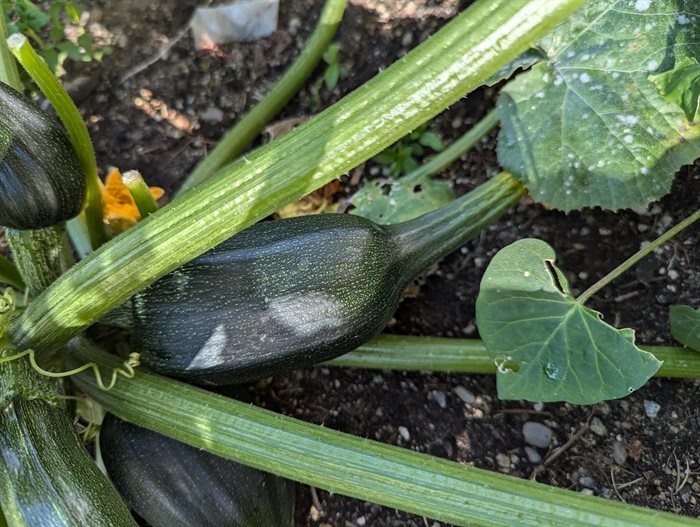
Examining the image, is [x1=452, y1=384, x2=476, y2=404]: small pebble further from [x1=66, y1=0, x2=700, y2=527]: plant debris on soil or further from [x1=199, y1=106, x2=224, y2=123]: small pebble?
[x1=199, y1=106, x2=224, y2=123]: small pebble

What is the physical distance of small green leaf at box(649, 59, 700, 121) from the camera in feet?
6.00

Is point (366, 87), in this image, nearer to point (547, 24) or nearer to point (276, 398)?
point (547, 24)

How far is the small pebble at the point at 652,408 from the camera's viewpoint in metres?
2.18

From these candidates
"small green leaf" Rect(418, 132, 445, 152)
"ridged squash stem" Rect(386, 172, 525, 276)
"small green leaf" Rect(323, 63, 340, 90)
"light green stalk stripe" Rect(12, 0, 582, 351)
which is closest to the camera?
"light green stalk stripe" Rect(12, 0, 582, 351)

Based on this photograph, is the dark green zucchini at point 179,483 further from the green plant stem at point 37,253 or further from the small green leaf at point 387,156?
the small green leaf at point 387,156

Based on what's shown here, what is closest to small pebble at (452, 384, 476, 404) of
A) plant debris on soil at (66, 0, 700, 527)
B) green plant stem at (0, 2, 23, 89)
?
plant debris on soil at (66, 0, 700, 527)

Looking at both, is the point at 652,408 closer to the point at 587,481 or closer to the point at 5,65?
the point at 587,481

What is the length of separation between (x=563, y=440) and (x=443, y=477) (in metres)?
0.81

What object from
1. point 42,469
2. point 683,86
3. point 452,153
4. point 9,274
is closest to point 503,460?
point 452,153

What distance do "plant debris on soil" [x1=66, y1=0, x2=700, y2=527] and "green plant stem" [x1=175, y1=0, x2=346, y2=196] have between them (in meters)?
0.10

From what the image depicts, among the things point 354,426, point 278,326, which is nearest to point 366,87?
point 278,326

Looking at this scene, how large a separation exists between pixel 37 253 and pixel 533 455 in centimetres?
162

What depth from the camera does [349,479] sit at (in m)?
1.64

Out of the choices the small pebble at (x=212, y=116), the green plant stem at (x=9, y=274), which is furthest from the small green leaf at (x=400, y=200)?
the green plant stem at (x=9, y=274)
